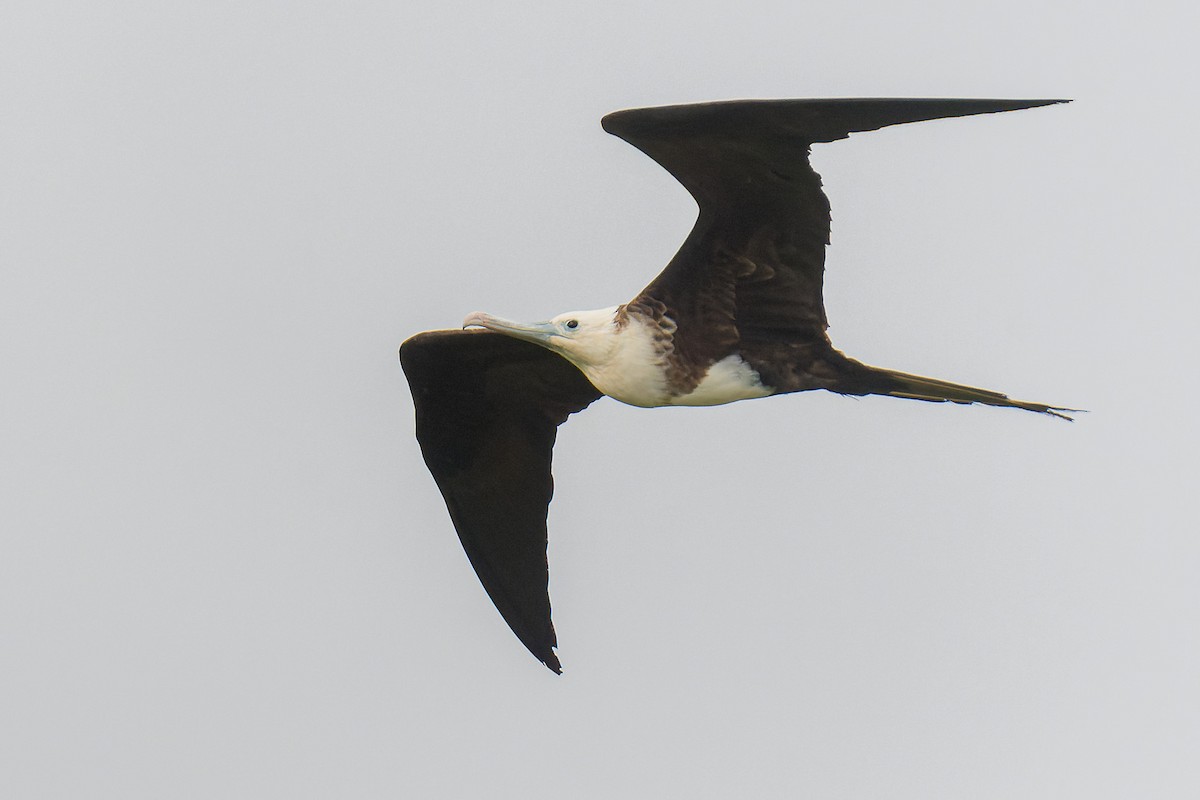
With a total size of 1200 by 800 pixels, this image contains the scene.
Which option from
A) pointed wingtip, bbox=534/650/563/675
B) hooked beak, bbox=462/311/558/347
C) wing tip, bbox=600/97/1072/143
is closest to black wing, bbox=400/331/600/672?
pointed wingtip, bbox=534/650/563/675

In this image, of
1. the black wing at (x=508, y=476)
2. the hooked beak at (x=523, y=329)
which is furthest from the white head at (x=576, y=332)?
the black wing at (x=508, y=476)

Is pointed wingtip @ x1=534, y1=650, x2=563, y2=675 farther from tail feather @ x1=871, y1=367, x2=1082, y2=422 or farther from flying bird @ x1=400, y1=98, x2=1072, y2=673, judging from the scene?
tail feather @ x1=871, y1=367, x2=1082, y2=422

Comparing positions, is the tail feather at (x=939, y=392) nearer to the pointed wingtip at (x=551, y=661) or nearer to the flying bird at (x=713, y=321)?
the flying bird at (x=713, y=321)

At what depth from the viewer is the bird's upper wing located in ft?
24.6

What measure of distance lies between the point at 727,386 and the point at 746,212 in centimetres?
79

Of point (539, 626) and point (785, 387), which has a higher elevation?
point (785, 387)

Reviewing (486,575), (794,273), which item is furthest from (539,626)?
(794,273)

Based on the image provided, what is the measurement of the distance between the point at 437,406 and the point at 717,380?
6.02 feet

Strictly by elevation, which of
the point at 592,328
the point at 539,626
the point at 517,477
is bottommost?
the point at 539,626

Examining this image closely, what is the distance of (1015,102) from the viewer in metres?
6.58

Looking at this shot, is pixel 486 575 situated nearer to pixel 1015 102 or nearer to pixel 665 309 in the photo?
pixel 665 309

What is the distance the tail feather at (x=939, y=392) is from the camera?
26.5 ft

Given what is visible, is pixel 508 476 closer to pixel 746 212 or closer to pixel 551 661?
pixel 551 661

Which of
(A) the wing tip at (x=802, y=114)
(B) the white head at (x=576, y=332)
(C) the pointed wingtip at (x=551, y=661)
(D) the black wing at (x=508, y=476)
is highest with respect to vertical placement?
(A) the wing tip at (x=802, y=114)
